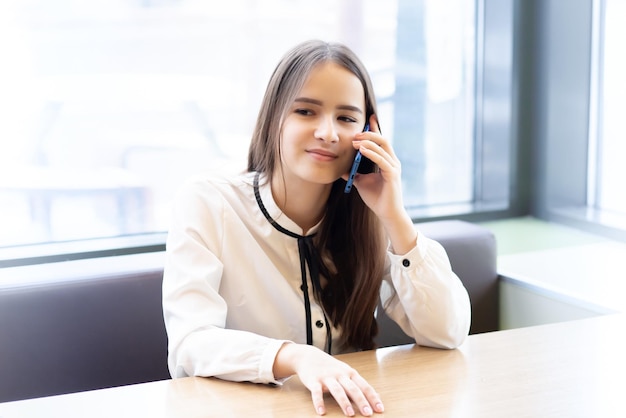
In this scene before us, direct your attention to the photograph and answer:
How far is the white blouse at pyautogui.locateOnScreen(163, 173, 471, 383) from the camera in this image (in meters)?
1.59

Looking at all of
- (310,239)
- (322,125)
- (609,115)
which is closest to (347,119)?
(322,125)

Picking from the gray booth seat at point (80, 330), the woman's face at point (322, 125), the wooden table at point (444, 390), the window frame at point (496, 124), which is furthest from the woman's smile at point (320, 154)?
the window frame at point (496, 124)

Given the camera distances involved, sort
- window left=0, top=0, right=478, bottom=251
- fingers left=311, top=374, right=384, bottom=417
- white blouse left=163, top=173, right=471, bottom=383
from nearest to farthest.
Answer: fingers left=311, top=374, right=384, bottom=417, white blouse left=163, top=173, right=471, bottom=383, window left=0, top=0, right=478, bottom=251

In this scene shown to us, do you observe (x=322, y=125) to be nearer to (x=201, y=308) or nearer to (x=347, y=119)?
(x=347, y=119)

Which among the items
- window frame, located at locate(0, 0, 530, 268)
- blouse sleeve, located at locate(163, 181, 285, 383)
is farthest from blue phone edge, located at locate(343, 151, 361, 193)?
window frame, located at locate(0, 0, 530, 268)

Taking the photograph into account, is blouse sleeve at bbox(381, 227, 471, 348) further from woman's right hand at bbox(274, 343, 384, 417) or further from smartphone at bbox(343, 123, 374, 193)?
woman's right hand at bbox(274, 343, 384, 417)

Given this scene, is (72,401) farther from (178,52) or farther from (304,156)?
(178,52)

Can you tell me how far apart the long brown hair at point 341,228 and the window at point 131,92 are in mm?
356

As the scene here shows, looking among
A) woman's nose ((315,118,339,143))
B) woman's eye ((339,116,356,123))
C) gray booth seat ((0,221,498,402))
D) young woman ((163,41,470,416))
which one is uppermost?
woman's eye ((339,116,356,123))

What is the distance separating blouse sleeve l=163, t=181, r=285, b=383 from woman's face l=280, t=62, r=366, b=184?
0.21 meters

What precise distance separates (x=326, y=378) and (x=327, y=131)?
539 mm

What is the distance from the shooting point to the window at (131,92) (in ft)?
7.36

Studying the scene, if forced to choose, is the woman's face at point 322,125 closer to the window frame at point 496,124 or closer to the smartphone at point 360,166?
the smartphone at point 360,166

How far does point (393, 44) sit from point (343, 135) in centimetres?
118
